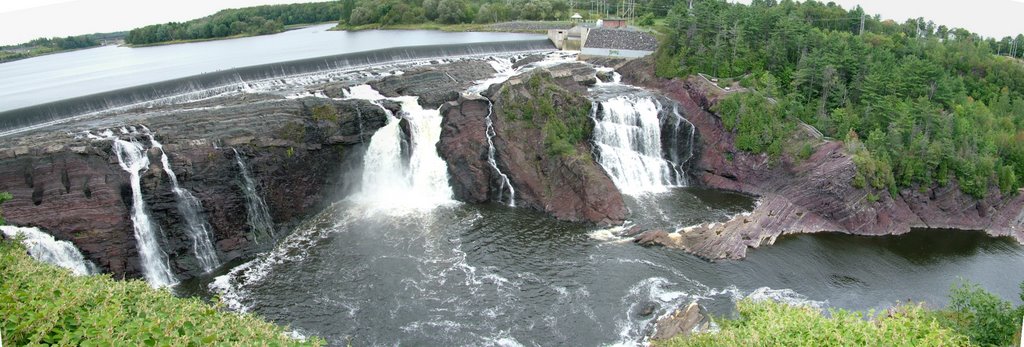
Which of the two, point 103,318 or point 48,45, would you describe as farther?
point 48,45

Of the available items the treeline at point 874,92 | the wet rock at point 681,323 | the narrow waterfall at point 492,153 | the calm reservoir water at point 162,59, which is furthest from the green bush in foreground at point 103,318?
the treeline at point 874,92

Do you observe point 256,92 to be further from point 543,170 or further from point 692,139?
point 692,139

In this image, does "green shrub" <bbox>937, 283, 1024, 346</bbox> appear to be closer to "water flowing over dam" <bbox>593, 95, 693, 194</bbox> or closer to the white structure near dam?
"water flowing over dam" <bbox>593, 95, 693, 194</bbox>

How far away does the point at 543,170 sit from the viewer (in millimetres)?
47281

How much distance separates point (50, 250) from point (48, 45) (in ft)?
254

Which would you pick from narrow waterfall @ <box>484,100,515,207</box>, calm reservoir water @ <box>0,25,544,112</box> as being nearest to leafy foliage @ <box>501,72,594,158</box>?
narrow waterfall @ <box>484,100,515,207</box>

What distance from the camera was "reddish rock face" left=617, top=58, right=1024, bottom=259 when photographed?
132ft

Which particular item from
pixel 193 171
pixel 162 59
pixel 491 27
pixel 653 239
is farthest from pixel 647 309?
pixel 491 27

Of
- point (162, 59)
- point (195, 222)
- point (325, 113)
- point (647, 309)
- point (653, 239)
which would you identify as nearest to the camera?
point (647, 309)

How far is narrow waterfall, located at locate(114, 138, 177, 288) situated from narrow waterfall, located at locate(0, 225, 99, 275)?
7.85ft

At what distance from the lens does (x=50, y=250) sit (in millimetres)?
33219

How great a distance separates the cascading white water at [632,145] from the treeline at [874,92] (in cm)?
593

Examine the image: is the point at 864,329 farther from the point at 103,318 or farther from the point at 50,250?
the point at 50,250

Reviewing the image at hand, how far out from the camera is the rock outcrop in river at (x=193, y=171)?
112 feet
